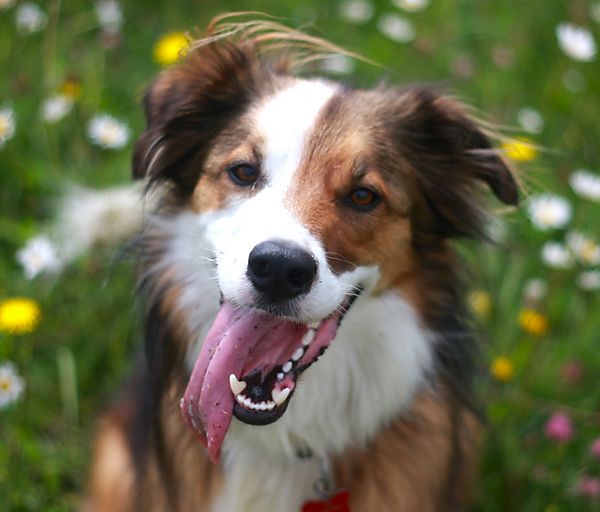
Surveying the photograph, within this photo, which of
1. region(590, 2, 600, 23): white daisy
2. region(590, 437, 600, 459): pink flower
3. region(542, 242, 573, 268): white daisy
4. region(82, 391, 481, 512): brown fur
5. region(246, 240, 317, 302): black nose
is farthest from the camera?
region(590, 2, 600, 23): white daisy

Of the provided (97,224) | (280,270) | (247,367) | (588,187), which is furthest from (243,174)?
(588,187)

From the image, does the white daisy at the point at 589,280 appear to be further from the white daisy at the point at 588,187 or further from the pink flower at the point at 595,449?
the pink flower at the point at 595,449

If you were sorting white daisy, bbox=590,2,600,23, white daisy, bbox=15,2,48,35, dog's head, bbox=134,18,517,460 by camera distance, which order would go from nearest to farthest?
dog's head, bbox=134,18,517,460 → white daisy, bbox=15,2,48,35 → white daisy, bbox=590,2,600,23

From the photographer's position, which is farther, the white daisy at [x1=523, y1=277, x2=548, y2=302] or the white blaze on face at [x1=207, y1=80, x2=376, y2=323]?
the white daisy at [x1=523, y1=277, x2=548, y2=302]

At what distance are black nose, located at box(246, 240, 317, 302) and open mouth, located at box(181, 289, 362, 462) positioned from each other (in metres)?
0.14

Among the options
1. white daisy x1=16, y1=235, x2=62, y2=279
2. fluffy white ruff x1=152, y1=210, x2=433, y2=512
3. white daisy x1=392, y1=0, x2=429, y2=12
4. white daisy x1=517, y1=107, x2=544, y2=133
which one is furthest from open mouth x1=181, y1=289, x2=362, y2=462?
white daisy x1=392, y1=0, x2=429, y2=12

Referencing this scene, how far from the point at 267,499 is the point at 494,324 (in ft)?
5.01

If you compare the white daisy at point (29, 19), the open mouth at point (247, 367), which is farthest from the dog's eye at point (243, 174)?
the white daisy at point (29, 19)

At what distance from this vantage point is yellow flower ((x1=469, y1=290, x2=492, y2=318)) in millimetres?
3721

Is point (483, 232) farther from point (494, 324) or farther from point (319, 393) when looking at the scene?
point (494, 324)

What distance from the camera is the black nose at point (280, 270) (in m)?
2.04

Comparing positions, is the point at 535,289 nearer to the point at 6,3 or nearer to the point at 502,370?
the point at 502,370

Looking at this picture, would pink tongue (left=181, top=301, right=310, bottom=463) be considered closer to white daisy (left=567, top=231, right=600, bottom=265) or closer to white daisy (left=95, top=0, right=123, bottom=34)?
white daisy (left=567, top=231, right=600, bottom=265)

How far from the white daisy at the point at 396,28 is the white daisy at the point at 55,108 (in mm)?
1871
